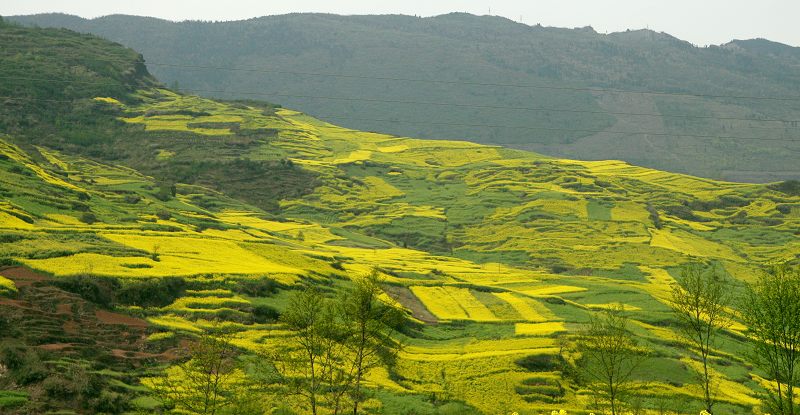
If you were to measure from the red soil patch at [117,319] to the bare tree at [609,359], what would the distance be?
3054 centimetres

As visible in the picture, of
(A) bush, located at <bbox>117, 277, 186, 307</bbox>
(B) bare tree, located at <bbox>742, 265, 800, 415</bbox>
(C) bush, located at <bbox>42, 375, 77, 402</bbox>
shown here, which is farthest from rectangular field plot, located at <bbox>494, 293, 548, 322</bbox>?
(C) bush, located at <bbox>42, 375, 77, 402</bbox>

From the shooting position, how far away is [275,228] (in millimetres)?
137500

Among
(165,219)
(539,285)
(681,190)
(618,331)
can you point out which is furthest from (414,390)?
(681,190)

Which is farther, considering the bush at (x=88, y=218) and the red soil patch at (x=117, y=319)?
the bush at (x=88, y=218)

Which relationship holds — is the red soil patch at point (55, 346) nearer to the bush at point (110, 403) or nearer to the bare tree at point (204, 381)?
the bush at point (110, 403)

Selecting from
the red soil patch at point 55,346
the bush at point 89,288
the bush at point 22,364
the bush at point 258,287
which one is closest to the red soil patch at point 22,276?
the bush at point 89,288

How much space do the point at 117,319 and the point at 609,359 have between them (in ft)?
117

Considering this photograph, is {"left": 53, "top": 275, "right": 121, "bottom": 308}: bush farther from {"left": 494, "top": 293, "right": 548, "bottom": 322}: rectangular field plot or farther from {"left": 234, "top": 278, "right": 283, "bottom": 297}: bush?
{"left": 494, "top": 293, "right": 548, "bottom": 322}: rectangular field plot

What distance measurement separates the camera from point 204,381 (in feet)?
140

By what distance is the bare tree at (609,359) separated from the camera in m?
50.5

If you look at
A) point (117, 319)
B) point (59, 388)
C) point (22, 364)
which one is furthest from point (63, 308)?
point (59, 388)

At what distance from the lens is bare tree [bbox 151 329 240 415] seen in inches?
1547

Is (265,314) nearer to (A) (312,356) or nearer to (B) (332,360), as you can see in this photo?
(A) (312,356)

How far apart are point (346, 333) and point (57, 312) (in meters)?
19.3
